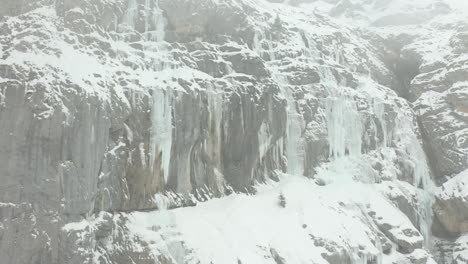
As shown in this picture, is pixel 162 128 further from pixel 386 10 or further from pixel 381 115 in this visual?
pixel 386 10

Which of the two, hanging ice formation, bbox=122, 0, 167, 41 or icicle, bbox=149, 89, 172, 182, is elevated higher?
hanging ice formation, bbox=122, 0, 167, 41

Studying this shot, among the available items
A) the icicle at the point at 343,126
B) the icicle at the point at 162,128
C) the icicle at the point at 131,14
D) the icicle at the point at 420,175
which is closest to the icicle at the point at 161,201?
the icicle at the point at 162,128

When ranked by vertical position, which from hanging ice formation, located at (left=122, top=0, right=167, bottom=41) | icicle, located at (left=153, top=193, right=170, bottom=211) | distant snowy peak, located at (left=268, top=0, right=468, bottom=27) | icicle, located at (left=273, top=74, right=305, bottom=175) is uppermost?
distant snowy peak, located at (left=268, top=0, right=468, bottom=27)

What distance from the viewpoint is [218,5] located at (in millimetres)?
32812

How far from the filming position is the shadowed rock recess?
74.7 ft

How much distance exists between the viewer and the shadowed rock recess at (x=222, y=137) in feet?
74.7

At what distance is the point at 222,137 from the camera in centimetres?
3011

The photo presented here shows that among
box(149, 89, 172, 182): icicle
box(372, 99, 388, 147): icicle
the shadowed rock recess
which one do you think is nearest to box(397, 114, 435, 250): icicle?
the shadowed rock recess

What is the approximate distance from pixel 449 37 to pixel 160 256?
30658mm

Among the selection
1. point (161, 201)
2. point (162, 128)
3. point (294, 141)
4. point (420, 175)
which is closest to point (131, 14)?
point (162, 128)

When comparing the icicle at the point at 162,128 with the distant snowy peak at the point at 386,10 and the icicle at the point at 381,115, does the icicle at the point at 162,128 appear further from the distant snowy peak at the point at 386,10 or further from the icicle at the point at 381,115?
the distant snowy peak at the point at 386,10

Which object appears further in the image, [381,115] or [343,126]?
[381,115]

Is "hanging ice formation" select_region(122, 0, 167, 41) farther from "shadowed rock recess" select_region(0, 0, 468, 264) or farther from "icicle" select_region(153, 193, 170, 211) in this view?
"icicle" select_region(153, 193, 170, 211)

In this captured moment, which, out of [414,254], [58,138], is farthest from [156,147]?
[414,254]
